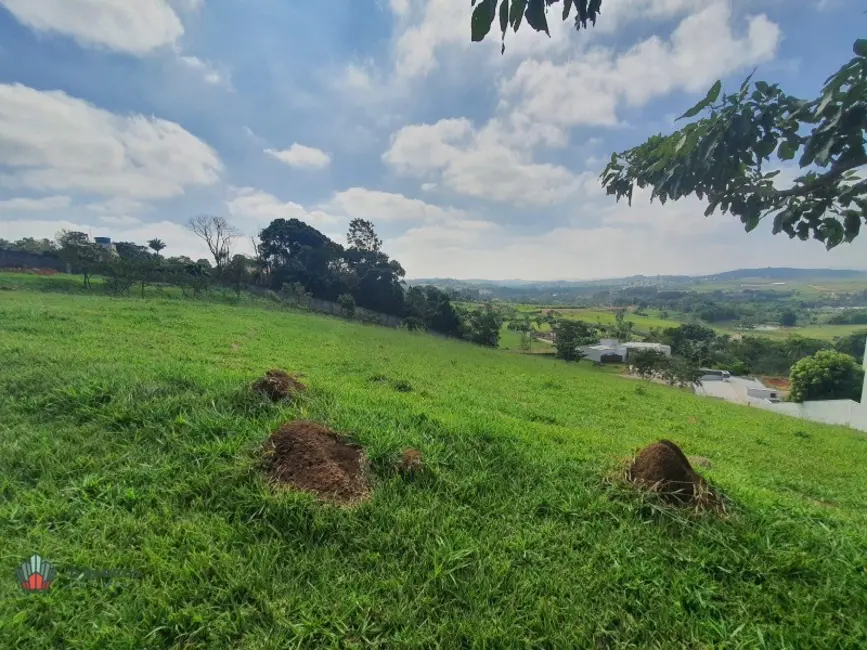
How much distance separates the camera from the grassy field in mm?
1886

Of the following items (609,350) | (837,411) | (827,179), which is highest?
(827,179)

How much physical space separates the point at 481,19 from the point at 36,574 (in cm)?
318

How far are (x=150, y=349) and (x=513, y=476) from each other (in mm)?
8262

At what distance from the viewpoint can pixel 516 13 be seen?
1186mm

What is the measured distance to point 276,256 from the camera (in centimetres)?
4438

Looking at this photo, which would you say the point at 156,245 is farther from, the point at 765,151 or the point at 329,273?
the point at 765,151

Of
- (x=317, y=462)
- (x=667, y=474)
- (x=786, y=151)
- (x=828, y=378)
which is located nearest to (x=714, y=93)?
(x=786, y=151)

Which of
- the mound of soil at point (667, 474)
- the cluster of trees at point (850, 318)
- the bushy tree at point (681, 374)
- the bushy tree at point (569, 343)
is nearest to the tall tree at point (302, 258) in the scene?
the bushy tree at point (569, 343)

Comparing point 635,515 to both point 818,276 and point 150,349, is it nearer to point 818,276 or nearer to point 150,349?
point 150,349

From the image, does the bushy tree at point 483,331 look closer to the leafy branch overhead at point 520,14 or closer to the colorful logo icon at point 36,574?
the colorful logo icon at point 36,574

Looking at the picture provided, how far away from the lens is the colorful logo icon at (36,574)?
2.00 metres

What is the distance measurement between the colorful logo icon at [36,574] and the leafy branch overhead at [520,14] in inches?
122

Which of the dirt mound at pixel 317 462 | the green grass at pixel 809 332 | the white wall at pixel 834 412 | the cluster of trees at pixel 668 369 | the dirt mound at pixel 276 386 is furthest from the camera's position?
the green grass at pixel 809 332

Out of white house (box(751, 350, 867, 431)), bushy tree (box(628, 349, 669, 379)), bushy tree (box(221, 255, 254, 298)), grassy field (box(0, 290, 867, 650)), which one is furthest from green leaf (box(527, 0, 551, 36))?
bushy tree (box(221, 255, 254, 298))
